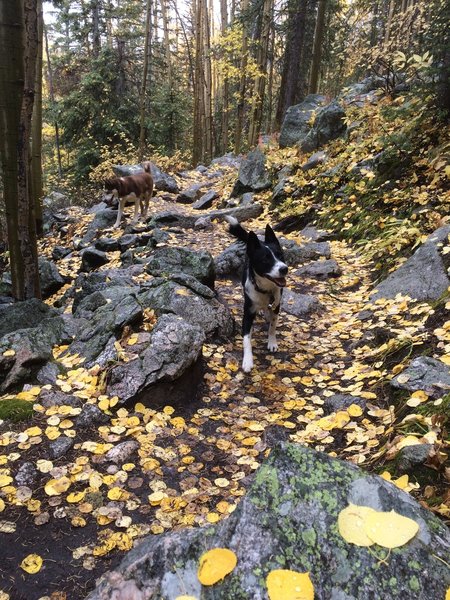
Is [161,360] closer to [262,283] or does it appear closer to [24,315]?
[262,283]

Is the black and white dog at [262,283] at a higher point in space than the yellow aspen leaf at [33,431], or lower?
higher

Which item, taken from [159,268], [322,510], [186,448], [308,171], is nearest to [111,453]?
[186,448]

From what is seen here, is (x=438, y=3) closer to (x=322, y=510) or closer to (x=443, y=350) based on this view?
(x=443, y=350)

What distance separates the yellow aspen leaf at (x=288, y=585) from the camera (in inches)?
43.0

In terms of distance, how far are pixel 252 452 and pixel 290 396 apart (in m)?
0.88

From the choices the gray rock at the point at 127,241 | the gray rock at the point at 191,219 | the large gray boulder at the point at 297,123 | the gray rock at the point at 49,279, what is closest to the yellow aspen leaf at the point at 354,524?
the gray rock at the point at 49,279

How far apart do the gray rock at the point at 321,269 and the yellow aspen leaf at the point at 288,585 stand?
5.67 metres

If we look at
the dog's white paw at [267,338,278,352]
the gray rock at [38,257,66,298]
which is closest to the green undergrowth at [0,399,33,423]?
the dog's white paw at [267,338,278,352]

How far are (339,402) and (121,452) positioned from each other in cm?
183

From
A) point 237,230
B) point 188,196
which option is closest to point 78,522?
point 237,230

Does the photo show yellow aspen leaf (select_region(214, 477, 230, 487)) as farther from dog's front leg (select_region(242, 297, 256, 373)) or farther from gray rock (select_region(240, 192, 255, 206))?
gray rock (select_region(240, 192, 255, 206))

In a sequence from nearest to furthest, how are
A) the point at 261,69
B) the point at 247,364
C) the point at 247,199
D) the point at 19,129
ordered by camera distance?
the point at 247,364 → the point at 19,129 → the point at 247,199 → the point at 261,69

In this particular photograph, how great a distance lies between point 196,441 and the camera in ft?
10.6

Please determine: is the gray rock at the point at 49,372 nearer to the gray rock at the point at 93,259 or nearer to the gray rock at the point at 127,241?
the gray rock at the point at 93,259
